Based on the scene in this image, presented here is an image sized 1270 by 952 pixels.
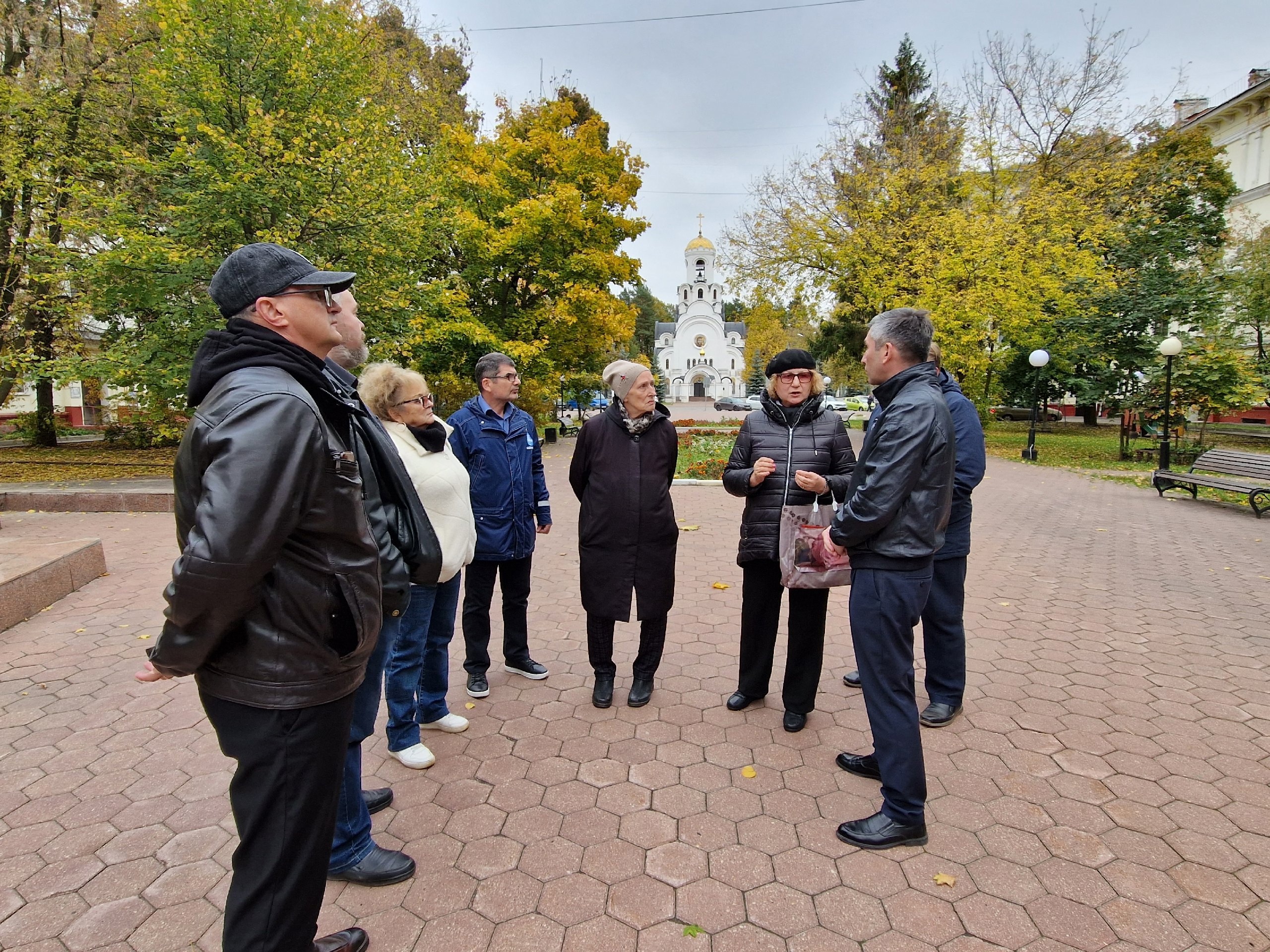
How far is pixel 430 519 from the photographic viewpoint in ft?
8.68

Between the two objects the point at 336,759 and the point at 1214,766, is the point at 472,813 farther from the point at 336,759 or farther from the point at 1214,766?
the point at 1214,766

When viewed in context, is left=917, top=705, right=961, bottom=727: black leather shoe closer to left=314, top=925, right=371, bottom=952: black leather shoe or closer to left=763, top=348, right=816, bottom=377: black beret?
left=763, top=348, right=816, bottom=377: black beret

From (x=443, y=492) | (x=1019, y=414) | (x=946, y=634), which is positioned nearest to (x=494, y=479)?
(x=443, y=492)

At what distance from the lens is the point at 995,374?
82.9 ft

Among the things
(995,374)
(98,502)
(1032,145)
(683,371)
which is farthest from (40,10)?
(683,371)

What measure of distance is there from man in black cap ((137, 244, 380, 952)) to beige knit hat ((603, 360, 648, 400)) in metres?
1.92

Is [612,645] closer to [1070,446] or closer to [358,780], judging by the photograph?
[358,780]

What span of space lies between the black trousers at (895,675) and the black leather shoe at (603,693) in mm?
1607

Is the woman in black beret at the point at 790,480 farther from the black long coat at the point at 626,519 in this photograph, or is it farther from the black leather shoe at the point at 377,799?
the black leather shoe at the point at 377,799

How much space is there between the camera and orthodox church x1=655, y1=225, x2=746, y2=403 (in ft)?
260

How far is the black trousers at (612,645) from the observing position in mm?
3688

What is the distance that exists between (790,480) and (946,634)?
1.22 meters

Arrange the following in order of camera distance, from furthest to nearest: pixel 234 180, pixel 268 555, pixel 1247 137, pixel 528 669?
pixel 1247 137
pixel 234 180
pixel 528 669
pixel 268 555

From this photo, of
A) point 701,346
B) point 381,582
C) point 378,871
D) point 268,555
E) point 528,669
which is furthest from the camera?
point 701,346
